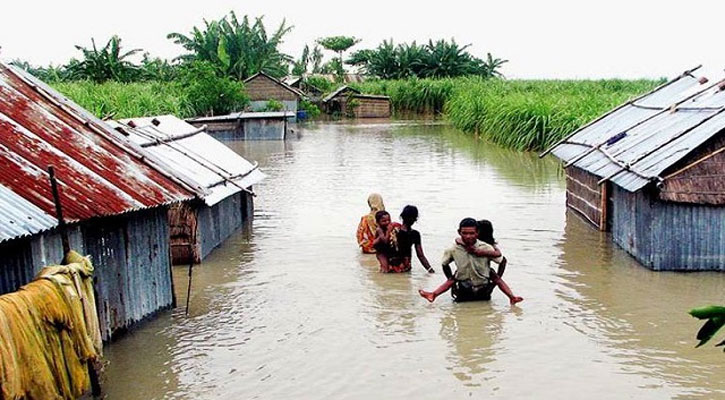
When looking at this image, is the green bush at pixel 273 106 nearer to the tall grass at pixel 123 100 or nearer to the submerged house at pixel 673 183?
the tall grass at pixel 123 100

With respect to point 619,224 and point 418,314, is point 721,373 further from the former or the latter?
point 619,224

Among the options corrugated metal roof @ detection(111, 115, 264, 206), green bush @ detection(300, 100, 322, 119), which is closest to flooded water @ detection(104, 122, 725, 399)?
corrugated metal roof @ detection(111, 115, 264, 206)

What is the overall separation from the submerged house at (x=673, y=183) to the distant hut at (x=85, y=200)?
18.0 ft

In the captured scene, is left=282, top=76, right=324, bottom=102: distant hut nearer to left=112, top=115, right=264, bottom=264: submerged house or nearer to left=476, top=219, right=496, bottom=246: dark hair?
left=112, top=115, right=264, bottom=264: submerged house

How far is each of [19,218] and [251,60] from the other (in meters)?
40.3

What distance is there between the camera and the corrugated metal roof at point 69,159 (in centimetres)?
635

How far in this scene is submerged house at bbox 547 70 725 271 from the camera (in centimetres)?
989

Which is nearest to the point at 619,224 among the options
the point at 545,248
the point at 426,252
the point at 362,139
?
the point at 545,248

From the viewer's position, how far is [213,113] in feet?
124

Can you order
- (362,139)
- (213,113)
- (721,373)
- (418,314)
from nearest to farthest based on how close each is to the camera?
1. (721,373)
2. (418,314)
3. (362,139)
4. (213,113)

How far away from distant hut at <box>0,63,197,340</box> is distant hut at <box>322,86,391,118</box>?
40557 mm

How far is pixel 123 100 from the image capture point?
24.0 metres

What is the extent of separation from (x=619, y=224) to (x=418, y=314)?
438 centimetres

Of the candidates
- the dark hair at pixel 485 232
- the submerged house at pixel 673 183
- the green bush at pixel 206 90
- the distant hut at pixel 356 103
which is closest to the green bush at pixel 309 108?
the distant hut at pixel 356 103
